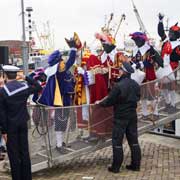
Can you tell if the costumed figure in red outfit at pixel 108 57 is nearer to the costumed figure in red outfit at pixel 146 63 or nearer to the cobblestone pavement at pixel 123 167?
the costumed figure in red outfit at pixel 146 63

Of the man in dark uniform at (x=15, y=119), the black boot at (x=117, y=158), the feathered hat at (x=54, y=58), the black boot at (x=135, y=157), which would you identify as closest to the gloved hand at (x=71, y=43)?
the feathered hat at (x=54, y=58)

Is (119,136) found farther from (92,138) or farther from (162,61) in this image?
(162,61)

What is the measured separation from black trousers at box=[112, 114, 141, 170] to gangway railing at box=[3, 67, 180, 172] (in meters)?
0.48

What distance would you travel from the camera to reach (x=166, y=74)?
→ 28.5 ft

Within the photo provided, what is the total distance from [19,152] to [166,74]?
11.8 feet

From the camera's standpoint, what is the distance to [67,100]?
25.3 feet

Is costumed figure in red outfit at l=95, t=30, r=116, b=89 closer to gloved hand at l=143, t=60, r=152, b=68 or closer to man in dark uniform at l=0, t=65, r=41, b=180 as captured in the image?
gloved hand at l=143, t=60, r=152, b=68

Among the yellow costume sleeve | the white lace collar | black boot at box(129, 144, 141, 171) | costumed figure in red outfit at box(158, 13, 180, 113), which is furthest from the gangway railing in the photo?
the white lace collar

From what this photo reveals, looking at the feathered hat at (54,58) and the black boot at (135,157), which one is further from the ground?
the feathered hat at (54,58)

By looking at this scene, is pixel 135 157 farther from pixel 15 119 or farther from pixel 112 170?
pixel 15 119

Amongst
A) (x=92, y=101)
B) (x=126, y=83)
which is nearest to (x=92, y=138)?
(x=92, y=101)

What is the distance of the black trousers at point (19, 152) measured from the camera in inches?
245

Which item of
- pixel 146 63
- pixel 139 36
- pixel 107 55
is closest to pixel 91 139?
pixel 107 55

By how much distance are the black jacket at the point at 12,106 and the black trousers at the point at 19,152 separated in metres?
0.08
